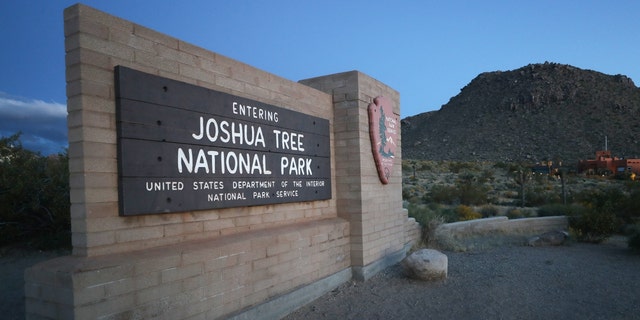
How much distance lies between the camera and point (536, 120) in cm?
5231

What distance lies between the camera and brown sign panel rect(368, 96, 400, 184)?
790cm

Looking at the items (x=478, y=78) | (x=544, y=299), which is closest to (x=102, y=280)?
(x=544, y=299)

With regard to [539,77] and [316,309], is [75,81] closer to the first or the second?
[316,309]

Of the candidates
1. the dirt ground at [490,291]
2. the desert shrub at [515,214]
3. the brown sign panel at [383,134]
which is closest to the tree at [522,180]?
the desert shrub at [515,214]

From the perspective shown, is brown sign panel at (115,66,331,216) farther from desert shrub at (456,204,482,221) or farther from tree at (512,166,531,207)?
tree at (512,166,531,207)

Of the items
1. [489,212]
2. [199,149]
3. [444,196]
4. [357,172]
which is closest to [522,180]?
[489,212]

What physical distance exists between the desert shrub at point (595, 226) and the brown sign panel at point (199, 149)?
367 inches

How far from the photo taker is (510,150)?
4916 cm

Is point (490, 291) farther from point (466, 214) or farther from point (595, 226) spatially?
point (466, 214)

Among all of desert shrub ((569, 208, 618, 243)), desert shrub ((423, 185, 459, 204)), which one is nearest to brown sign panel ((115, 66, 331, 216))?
desert shrub ((569, 208, 618, 243))

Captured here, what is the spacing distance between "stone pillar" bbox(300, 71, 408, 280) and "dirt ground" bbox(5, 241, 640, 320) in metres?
0.48

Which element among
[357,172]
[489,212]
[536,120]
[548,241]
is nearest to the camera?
[357,172]

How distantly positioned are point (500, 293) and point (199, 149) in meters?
5.13

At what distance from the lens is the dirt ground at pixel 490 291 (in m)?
5.82
